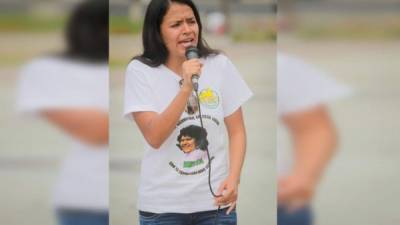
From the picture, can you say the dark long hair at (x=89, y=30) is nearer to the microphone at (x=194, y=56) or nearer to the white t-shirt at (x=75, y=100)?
the white t-shirt at (x=75, y=100)

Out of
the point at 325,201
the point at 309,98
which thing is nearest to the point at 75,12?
the point at 309,98

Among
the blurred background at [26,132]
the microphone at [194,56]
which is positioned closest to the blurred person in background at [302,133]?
the microphone at [194,56]

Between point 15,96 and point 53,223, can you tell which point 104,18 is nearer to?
point 15,96

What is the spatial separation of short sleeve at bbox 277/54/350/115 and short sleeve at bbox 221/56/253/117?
0.19 metres

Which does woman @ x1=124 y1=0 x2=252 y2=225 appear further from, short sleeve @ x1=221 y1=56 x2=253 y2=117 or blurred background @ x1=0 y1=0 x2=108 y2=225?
blurred background @ x1=0 y1=0 x2=108 y2=225

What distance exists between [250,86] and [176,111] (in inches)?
18.6

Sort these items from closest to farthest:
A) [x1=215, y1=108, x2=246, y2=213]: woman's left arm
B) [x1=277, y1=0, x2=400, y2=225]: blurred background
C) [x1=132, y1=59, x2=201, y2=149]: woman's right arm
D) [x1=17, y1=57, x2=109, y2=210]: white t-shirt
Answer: [x1=132, y1=59, x2=201, y2=149]: woman's right arm → [x1=215, y1=108, x2=246, y2=213]: woman's left arm → [x1=17, y1=57, x2=109, y2=210]: white t-shirt → [x1=277, y1=0, x2=400, y2=225]: blurred background

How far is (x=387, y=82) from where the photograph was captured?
300 centimetres

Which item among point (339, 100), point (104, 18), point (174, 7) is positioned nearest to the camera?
point (174, 7)

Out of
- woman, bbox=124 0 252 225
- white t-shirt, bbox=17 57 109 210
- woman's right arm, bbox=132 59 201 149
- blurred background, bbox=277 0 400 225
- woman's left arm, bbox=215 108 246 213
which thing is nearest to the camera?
woman's right arm, bbox=132 59 201 149

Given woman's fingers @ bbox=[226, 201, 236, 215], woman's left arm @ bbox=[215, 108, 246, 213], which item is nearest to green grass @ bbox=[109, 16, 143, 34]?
woman's left arm @ bbox=[215, 108, 246, 213]

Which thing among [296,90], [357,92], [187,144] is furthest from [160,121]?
[357,92]

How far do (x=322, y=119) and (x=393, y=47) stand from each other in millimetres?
485

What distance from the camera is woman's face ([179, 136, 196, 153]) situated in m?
2.61
